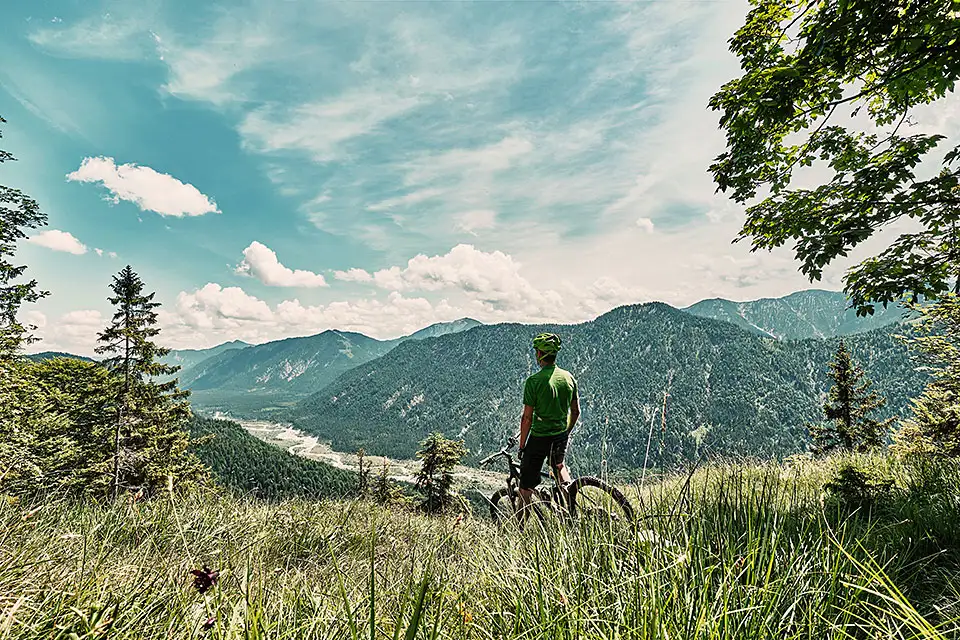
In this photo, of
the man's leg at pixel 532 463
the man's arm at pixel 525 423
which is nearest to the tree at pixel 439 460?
the man's leg at pixel 532 463

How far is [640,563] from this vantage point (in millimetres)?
2301

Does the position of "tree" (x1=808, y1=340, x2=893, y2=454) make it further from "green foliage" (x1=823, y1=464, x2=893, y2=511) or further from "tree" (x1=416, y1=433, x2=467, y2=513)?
"green foliage" (x1=823, y1=464, x2=893, y2=511)

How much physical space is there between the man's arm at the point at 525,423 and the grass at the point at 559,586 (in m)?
1.71

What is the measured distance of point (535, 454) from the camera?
547cm

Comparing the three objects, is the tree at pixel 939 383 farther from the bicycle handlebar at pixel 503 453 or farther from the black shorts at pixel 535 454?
the bicycle handlebar at pixel 503 453

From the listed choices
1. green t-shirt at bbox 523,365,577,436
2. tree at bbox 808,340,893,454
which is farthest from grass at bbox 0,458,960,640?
tree at bbox 808,340,893,454

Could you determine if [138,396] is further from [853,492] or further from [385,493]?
[853,492]

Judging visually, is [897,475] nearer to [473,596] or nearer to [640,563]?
[640,563]

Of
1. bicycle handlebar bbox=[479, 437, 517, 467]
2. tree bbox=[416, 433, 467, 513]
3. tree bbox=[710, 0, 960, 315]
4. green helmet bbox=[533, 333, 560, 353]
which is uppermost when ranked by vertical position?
tree bbox=[710, 0, 960, 315]

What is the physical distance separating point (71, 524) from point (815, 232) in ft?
29.8

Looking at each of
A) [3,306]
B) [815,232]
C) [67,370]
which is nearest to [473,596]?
[815,232]

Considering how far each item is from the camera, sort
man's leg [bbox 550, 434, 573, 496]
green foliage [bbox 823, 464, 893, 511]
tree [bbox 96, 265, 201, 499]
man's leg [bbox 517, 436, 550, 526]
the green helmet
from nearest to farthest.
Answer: green foliage [bbox 823, 464, 893, 511] < man's leg [bbox 550, 434, 573, 496] < man's leg [bbox 517, 436, 550, 526] < the green helmet < tree [bbox 96, 265, 201, 499]

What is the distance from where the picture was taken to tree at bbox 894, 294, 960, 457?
28.2 feet

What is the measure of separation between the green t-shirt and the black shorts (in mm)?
93
